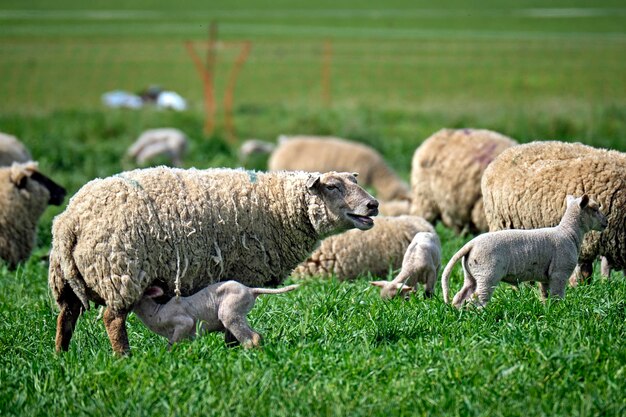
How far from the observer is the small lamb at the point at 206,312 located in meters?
6.48

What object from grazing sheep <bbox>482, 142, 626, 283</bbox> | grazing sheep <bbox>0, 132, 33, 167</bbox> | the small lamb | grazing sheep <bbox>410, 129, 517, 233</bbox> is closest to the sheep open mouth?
the small lamb

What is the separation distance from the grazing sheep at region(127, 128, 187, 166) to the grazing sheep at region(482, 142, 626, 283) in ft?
32.1

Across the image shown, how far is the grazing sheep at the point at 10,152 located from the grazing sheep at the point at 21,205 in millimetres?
3343

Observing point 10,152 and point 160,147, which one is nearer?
point 10,152

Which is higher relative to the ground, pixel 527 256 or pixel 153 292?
pixel 527 256

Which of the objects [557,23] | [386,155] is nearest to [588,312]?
[386,155]

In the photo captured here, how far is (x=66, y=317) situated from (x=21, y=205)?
423 centimetres

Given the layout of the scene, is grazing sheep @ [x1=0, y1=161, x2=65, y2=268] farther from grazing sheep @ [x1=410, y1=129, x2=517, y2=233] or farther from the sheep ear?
the sheep ear

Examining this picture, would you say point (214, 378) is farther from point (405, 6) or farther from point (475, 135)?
point (405, 6)

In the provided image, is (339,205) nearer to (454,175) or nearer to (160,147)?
(454,175)

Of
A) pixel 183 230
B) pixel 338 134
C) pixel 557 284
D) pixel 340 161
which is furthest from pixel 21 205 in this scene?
pixel 338 134

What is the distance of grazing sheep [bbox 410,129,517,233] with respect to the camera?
11.3 m

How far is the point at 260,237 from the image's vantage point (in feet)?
23.9

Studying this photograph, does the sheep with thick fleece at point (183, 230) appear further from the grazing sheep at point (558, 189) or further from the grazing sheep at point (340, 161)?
the grazing sheep at point (340, 161)
